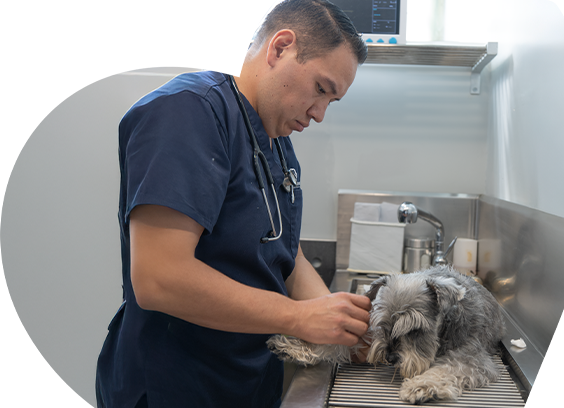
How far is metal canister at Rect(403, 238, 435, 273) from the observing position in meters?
2.32

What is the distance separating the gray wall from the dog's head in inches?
51.8

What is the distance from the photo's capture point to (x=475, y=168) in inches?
95.6

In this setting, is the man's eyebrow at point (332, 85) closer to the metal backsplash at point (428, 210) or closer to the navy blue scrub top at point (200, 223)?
the navy blue scrub top at point (200, 223)

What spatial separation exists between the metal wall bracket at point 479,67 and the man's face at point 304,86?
130 centimetres

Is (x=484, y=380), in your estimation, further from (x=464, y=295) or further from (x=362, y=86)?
(x=362, y=86)

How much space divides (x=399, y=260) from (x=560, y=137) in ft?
3.66

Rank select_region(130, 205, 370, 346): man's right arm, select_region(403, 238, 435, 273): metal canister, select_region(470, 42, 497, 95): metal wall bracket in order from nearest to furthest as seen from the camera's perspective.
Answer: select_region(130, 205, 370, 346): man's right arm
select_region(470, 42, 497, 95): metal wall bracket
select_region(403, 238, 435, 273): metal canister

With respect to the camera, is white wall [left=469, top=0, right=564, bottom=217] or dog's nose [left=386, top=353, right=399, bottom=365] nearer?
dog's nose [left=386, top=353, right=399, bottom=365]

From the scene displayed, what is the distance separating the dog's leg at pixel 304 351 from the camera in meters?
1.18

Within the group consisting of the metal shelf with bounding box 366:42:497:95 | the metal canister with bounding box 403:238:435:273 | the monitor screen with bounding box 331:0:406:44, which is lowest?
the metal canister with bounding box 403:238:435:273

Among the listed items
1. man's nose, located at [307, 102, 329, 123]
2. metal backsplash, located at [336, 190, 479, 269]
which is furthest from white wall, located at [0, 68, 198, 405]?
man's nose, located at [307, 102, 329, 123]

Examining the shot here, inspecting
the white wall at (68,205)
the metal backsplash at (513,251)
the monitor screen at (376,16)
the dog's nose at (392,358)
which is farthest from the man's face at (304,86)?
the white wall at (68,205)

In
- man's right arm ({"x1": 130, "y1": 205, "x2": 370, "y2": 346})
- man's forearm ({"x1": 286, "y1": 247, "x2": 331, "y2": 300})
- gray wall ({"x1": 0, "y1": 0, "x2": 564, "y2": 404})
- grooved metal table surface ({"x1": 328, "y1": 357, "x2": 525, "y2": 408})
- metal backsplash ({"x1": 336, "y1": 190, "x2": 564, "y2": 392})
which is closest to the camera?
man's right arm ({"x1": 130, "y1": 205, "x2": 370, "y2": 346})

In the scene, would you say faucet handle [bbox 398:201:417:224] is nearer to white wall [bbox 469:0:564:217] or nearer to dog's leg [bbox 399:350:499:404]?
white wall [bbox 469:0:564:217]
